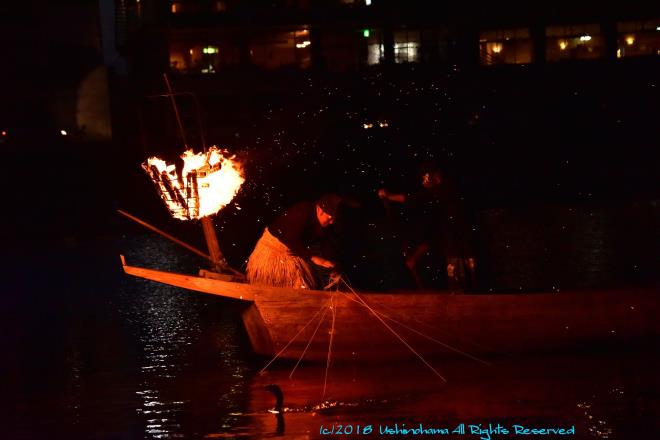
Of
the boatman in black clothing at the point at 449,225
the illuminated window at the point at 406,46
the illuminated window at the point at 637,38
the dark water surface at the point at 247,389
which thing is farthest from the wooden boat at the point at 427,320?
the illuminated window at the point at 637,38

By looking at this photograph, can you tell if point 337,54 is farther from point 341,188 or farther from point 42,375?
point 42,375

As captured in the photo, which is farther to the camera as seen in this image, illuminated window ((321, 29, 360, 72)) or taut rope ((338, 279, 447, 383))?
illuminated window ((321, 29, 360, 72))

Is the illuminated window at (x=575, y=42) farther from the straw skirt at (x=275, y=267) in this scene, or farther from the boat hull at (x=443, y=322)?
the straw skirt at (x=275, y=267)

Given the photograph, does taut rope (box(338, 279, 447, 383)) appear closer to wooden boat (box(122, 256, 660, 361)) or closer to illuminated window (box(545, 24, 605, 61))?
wooden boat (box(122, 256, 660, 361))

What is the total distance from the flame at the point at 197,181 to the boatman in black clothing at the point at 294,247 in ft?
2.11

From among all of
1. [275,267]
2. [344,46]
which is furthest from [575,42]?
[275,267]

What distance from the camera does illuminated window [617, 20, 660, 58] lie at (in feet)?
126

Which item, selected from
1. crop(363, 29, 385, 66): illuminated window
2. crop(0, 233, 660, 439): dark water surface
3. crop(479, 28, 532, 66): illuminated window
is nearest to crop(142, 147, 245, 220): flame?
crop(0, 233, 660, 439): dark water surface

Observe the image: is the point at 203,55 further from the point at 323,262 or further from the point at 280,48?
the point at 323,262

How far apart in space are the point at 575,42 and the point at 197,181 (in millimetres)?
32482

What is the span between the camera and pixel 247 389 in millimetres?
8891

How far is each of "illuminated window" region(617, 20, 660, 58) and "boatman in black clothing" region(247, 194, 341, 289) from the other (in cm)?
3246

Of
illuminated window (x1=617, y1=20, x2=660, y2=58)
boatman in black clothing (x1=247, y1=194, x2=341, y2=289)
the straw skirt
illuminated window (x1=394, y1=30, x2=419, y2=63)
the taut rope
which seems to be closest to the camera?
the taut rope

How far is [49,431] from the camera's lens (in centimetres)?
784
